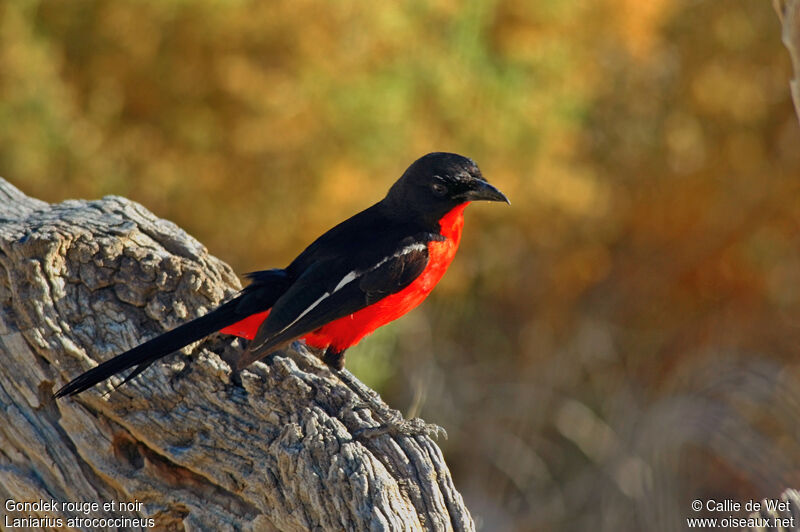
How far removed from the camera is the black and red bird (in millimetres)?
2982

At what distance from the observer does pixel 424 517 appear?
248 cm

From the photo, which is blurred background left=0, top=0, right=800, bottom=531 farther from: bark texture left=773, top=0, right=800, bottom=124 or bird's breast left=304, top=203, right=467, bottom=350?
bark texture left=773, top=0, right=800, bottom=124

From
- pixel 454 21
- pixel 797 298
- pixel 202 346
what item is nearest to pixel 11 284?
pixel 202 346

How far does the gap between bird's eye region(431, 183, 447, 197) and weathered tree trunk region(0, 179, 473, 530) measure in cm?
76

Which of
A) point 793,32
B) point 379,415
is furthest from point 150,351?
point 793,32

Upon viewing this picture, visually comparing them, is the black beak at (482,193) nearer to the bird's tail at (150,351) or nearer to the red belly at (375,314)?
the red belly at (375,314)

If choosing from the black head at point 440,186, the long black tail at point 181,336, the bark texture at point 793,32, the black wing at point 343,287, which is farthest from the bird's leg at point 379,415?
the bark texture at point 793,32

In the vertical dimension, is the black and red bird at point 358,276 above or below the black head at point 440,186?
below

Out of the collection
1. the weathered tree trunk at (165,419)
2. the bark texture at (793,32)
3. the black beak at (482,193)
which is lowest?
the weathered tree trunk at (165,419)

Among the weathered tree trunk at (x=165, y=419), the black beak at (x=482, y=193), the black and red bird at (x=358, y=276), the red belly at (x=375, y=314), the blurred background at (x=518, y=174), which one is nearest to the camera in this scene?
the weathered tree trunk at (x=165, y=419)

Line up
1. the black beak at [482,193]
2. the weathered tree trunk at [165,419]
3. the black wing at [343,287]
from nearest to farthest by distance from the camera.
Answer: the weathered tree trunk at [165,419] → the black wing at [343,287] → the black beak at [482,193]

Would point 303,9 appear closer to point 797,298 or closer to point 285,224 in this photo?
point 285,224

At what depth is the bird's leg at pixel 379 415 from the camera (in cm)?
269

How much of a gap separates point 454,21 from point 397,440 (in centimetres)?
519
